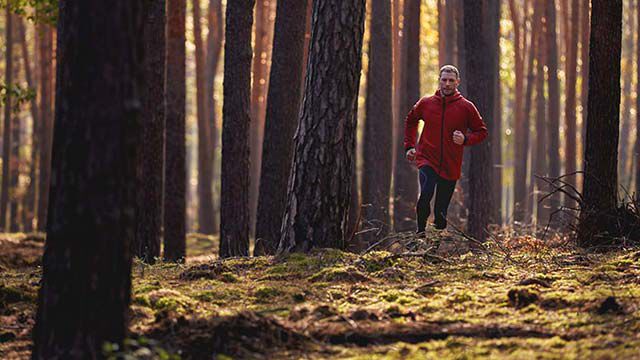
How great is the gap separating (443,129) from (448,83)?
518 mm

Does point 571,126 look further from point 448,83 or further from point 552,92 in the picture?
point 448,83

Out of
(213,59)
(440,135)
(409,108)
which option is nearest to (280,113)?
(440,135)

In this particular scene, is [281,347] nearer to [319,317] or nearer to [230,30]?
[319,317]

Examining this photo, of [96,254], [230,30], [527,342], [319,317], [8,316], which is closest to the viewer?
[96,254]

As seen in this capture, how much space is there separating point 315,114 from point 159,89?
14.4 feet

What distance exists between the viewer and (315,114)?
9086 millimetres

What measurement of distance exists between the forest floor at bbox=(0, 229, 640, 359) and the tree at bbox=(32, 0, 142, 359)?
28 centimetres

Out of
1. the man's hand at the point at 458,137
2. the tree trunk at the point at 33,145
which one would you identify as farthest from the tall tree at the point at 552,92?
the tree trunk at the point at 33,145

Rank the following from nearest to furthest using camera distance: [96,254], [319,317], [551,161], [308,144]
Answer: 1. [96,254]
2. [319,317]
3. [308,144]
4. [551,161]

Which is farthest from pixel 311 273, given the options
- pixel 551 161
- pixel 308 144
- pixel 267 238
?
pixel 551 161

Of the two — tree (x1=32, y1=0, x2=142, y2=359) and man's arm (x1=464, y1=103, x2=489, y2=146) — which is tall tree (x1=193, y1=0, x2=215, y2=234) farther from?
tree (x1=32, y1=0, x2=142, y2=359)

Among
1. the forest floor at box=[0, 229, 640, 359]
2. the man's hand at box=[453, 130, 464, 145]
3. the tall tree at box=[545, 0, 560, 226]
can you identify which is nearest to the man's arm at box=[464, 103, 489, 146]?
the man's hand at box=[453, 130, 464, 145]

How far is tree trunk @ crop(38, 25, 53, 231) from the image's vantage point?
26141 mm

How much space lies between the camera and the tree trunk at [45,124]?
26.1 metres
